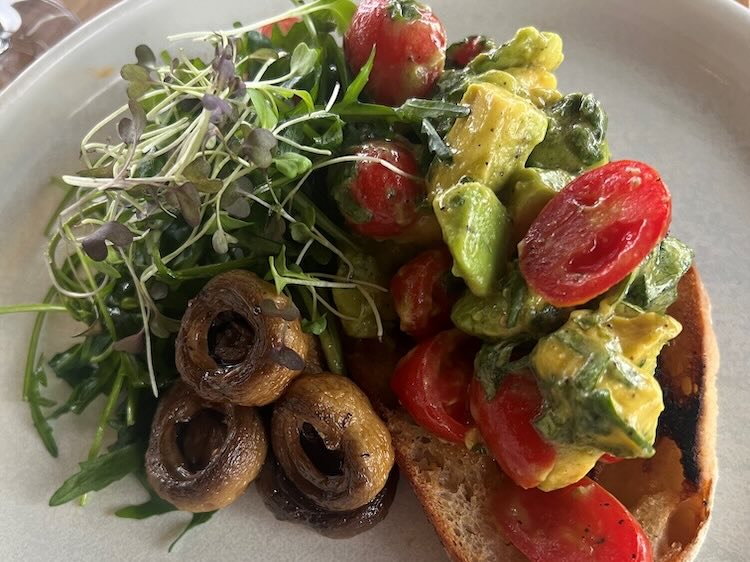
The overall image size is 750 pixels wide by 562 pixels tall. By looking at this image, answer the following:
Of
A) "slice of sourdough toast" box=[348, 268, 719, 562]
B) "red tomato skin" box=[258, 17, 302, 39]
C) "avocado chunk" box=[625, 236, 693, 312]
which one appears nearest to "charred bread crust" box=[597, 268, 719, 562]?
"slice of sourdough toast" box=[348, 268, 719, 562]

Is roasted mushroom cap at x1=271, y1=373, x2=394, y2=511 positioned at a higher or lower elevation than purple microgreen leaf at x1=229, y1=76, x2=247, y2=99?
lower

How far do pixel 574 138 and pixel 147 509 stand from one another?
54.7 inches

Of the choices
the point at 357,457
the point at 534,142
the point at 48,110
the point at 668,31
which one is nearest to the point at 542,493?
the point at 357,457

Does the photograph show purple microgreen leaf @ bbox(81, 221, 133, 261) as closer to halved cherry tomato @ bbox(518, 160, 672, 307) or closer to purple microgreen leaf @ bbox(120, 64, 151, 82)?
purple microgreen leaf @ bbox(120, 64, 151, 82)

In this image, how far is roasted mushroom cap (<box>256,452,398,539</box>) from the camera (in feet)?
5.57

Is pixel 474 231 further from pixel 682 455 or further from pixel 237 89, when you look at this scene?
pixel 682 455

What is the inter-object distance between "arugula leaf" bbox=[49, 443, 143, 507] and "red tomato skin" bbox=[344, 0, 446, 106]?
3.75ft

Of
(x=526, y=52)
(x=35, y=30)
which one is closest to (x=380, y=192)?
(x=526, y=52)

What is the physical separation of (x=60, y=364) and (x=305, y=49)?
1051mm

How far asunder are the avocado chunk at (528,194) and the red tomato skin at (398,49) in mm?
416

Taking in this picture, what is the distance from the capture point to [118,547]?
1.76 m

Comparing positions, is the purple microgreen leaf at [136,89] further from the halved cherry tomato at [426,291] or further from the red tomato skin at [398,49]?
the halved cherry tomato at [426,291]

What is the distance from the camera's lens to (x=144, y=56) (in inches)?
71.5

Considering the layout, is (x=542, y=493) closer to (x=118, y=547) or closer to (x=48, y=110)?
(x=118, y=547)
